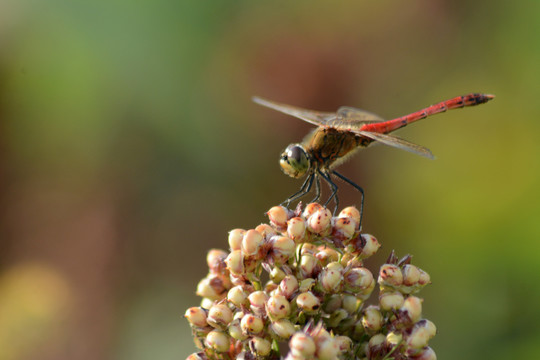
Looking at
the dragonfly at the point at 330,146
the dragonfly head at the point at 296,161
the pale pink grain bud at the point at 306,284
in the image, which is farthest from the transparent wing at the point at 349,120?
the pale pink grain bud at the point at 306,284

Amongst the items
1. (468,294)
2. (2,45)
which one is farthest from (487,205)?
(2,45)

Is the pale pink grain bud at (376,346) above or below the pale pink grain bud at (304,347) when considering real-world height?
above

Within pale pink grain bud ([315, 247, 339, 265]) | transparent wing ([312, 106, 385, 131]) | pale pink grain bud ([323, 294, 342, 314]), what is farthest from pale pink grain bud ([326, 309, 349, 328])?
transparent wing ([312, 106, 385, 131])

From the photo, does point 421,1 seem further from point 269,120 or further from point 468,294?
point 468,294

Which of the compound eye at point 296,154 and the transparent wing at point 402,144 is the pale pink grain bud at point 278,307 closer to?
the transparent wing at point 402,144

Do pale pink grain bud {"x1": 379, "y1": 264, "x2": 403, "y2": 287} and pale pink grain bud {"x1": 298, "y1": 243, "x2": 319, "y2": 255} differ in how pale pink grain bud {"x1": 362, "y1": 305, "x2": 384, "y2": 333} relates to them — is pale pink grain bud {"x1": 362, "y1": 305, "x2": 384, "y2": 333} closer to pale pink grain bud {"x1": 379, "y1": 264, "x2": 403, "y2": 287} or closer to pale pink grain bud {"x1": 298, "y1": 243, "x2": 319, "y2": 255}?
pale pink grain bud {"x1": 379, "y1": 264, "x2": 403, "y2": 287}

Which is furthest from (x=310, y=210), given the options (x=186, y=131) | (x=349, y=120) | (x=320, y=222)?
(x=186, y=131)

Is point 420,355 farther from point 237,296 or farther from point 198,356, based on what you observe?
point 198,356
